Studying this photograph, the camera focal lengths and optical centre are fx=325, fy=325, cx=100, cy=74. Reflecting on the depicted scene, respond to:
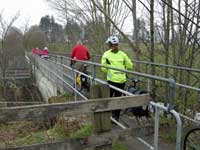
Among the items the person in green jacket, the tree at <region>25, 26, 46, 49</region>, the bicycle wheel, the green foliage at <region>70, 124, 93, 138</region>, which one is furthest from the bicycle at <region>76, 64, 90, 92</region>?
the tree at <region>25, 26, 46, 49</region>

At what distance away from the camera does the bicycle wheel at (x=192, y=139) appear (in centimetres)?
403

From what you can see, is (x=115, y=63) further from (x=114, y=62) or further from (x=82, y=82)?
(x=82, y=82)

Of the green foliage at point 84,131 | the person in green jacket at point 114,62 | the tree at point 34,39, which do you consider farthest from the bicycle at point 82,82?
the tree at point 34,39

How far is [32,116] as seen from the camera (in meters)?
3.10

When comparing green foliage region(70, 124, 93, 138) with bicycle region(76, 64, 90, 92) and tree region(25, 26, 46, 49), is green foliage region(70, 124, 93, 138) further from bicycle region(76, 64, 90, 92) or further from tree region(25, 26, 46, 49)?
tree region(25, 26, 46, 49)

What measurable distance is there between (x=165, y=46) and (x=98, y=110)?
4143 millimetres

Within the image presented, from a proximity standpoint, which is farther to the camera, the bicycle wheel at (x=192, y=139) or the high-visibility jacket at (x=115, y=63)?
the high-visibility jacket at (x=115, y=63)

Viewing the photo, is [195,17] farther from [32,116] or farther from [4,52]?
[4,52]

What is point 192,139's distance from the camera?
4.48m

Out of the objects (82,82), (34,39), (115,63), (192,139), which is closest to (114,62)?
(115,63)

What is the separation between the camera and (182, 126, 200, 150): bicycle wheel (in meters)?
4.03

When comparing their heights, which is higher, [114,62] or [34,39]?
[34,39]

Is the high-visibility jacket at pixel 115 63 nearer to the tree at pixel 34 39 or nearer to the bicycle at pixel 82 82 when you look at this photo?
the bicycle at pixel 82 82

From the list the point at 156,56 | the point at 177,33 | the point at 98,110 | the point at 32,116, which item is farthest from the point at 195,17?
the point at 32,116
